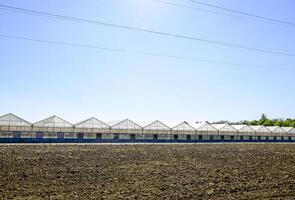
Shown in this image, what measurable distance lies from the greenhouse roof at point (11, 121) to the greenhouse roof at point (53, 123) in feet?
6.00

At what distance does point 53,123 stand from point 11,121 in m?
6.50

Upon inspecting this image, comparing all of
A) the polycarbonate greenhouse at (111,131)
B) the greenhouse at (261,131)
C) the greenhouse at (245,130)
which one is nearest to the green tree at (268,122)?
the greenhouse at (261,131)

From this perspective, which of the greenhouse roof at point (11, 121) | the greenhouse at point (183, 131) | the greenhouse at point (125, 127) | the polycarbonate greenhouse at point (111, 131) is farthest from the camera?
the greenhouse at point (183, 131)

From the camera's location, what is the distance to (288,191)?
12906mm

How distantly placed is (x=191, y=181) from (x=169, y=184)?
1426 millimetres

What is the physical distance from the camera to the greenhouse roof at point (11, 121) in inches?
1747

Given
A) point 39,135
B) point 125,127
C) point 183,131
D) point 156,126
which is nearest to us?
point 39,135

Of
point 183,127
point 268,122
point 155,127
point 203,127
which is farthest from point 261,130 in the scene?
point 268,122

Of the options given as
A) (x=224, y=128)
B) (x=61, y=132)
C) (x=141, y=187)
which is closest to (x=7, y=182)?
(x=141, y=187)

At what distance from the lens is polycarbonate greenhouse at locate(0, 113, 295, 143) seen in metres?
45.5

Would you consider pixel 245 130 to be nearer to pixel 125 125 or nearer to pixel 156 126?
pixel 156 126

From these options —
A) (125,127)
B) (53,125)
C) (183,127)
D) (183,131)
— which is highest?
→ (53,125)

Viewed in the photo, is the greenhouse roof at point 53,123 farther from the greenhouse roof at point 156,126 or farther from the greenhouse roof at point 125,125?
the greenhouse roof at point 156,126

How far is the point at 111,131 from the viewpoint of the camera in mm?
54344
